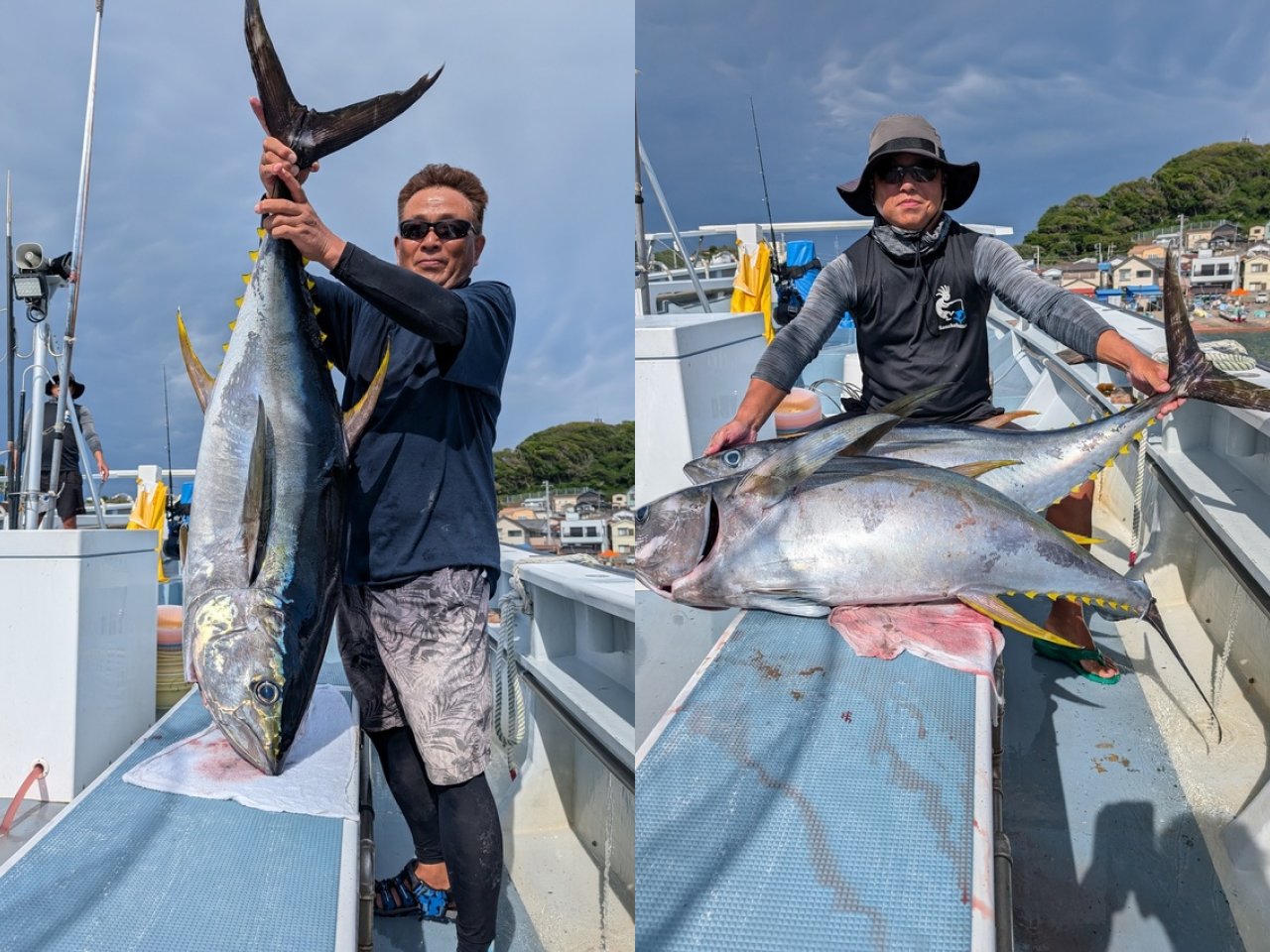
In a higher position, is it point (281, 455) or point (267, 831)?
point (281, 455)

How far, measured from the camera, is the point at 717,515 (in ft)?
5.99

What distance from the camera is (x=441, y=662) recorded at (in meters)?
1.56

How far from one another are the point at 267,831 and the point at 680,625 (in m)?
1.04

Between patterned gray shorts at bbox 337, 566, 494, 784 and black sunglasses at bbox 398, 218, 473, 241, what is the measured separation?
63cm

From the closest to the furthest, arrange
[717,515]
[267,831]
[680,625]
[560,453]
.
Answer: [267,831], [717,515], [680,625], [560,453]

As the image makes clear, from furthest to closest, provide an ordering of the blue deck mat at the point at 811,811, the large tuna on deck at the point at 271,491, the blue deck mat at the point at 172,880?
the large tuna on deck at the point at 271,491 < the blue deck mat at the point at 172,880 < the blue deck mat at the point at 811,811

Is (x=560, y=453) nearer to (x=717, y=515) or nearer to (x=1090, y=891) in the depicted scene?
(x=717, y=515)

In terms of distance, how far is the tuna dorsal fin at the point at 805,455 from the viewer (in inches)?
65.6

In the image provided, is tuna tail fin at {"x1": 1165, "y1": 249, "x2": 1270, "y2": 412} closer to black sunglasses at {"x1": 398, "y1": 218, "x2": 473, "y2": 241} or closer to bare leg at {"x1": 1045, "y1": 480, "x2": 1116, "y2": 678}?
bare leg at {"x1": 1045, "y1": 480, "x2": 1116, "y2": 678}

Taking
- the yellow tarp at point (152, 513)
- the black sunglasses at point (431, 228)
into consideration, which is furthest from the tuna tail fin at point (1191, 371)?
the yellow tarp at point (152, 513)

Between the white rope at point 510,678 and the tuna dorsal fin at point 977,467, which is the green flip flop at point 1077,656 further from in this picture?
the white rope at point 510,678

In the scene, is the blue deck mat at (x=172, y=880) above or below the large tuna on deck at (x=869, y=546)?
below

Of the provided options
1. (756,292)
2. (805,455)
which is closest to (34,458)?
(805,455)

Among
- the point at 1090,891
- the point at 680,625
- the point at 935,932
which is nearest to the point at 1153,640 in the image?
the point at 1090,891
